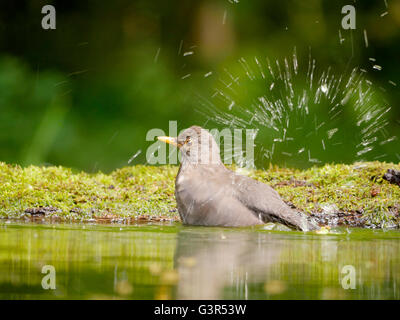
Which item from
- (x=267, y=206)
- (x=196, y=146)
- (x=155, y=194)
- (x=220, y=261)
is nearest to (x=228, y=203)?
Result: (x=267, y=206)

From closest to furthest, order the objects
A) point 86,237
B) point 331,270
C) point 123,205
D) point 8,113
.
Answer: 1. point 331,270
2. point 86,237
3. point 123,205
4. point 8,113

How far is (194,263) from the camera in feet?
10.4

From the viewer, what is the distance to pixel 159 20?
8984 mm

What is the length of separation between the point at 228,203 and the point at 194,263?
1890 mm

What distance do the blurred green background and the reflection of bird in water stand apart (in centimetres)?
366

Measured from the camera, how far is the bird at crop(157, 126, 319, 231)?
4.97 metres

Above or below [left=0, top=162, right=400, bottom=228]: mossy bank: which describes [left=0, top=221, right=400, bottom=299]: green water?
below

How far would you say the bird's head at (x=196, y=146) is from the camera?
5.48 metres

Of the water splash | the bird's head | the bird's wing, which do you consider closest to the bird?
the bird's wing

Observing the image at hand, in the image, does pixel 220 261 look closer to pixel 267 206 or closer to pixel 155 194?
pixel 267 206

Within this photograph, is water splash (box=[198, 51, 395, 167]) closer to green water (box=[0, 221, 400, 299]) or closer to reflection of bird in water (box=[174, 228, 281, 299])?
green water (box=[0, 221, 400, 299])

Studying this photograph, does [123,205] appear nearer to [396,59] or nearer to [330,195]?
[330,195]
